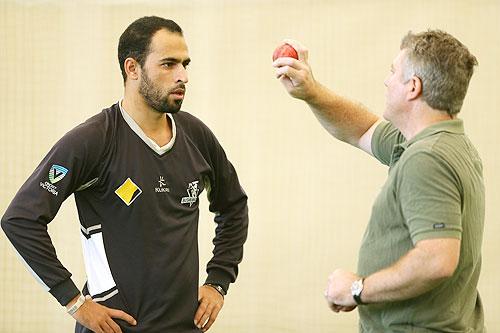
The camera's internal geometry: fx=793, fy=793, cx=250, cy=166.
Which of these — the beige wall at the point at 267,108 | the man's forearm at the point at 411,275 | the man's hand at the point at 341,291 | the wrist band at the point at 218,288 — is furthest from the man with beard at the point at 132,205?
the beige wall at the point at 267,108

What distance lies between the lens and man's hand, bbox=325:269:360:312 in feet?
6.49

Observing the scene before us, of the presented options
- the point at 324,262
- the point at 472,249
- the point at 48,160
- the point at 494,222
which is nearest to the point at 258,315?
the point at 324,262

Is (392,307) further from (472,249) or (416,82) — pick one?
(416,82)

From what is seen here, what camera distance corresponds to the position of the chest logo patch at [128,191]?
2.42m

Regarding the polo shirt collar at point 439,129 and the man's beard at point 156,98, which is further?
the man's beard at point 156,98

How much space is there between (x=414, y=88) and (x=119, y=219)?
38.5 inches

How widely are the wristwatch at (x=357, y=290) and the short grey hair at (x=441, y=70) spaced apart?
49cm

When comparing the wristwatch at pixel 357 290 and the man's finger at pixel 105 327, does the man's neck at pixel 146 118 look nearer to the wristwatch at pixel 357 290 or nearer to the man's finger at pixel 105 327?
the man's finger at pixel 105 327

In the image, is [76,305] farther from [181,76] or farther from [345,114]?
[345,114]

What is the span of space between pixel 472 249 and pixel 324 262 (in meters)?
2.25

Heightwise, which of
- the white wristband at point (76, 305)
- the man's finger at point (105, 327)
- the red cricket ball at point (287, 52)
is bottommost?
the man's finger at point (105, 327)

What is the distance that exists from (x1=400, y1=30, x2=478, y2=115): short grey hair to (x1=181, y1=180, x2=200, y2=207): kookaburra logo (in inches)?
32.7

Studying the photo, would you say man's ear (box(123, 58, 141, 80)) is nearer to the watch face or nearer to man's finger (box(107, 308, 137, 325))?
man's finger (box(107, 308, 137, 325))

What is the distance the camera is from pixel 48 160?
7.84 feet
